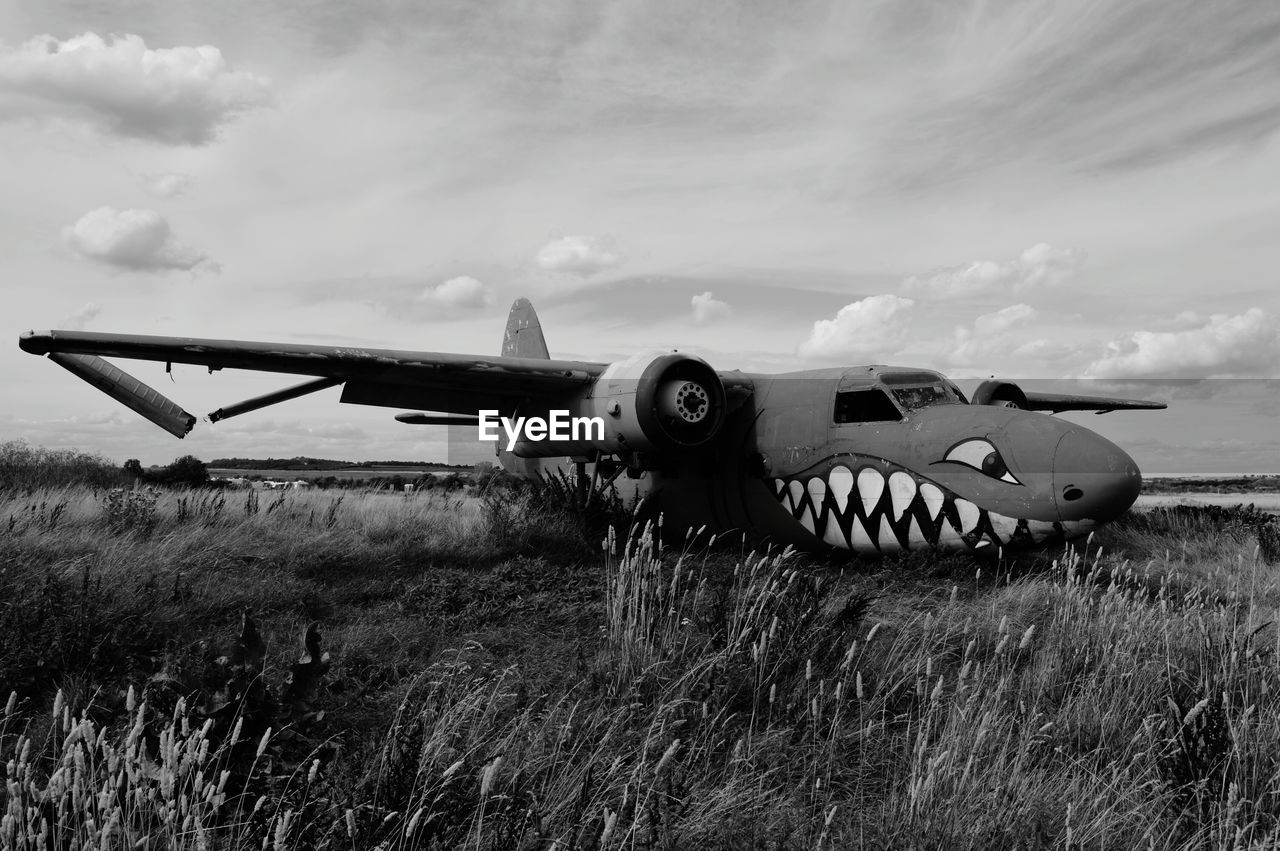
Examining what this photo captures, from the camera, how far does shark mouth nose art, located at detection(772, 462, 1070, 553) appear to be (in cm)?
799

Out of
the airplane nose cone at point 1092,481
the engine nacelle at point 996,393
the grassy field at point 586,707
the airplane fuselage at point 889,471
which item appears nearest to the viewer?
the grassy field at point 586,707

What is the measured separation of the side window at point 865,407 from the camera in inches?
360

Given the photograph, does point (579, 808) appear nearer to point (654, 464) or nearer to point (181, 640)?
point (181, 640)

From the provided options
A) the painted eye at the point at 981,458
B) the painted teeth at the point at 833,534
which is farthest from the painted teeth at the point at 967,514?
the painted teeth at the point at 833,534

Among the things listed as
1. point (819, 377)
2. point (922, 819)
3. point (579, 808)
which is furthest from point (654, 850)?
point (819, 377)

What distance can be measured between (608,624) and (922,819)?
275 cm

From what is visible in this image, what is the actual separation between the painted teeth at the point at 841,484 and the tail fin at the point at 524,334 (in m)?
8.93

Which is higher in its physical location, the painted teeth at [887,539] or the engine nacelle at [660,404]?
the engine nacelle at [660,404]

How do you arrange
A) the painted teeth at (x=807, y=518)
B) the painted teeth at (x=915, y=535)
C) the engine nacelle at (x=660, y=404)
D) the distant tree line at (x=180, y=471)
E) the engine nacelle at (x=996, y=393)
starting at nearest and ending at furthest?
the painted teeth at (x=915, y=535), the painted teeth at (x=807, y=518), the engine nacelle at (x=660, y=404), the engine nacelle at (x=996, y=393), the distant tree line at (x=180, y=471)

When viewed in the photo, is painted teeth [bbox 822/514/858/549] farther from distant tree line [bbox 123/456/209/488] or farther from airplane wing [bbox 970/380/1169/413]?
distant tree line [bbox 123/456/209/488]

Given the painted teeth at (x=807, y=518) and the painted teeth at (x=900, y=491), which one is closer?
the painted teeth at (x=900, y=491)

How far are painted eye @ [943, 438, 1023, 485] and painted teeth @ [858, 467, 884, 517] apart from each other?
0.76 m

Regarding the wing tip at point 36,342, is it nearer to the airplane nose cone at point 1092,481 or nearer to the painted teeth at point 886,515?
the painted teeth at point 886,515

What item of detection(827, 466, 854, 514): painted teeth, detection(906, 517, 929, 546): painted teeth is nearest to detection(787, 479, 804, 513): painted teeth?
detection(827, 466, 854, 514): painted teeth
